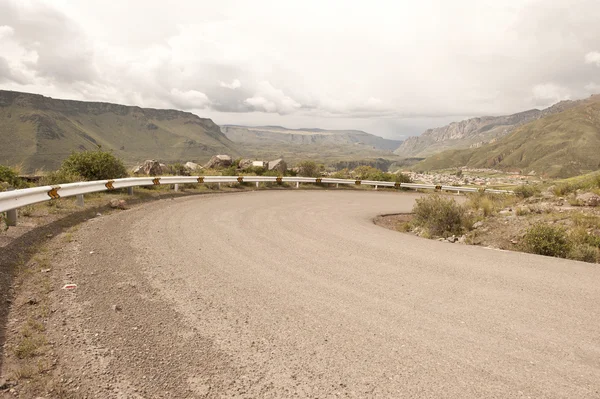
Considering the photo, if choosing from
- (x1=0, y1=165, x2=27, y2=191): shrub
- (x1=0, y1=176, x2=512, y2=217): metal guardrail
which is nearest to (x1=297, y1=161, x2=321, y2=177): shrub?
(x1=0, y1=176, x2=512, y2=217): metal guardrail

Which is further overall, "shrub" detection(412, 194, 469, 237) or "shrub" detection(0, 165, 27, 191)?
"shrub" detection(0, 165, 27, 191)

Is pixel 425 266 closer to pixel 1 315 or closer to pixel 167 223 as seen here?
pixel 1 315

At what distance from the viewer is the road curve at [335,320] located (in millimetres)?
2623

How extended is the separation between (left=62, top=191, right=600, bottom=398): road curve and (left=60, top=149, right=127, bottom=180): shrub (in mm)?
A: 9055

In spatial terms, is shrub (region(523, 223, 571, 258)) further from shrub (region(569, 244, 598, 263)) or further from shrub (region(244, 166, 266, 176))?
shrub (region(244, 166, 266, 176))

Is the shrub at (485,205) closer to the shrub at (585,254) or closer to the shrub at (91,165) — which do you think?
the shrub at (585,254)

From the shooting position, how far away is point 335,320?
3.58 meters

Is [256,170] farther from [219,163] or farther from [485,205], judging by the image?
[485,205]

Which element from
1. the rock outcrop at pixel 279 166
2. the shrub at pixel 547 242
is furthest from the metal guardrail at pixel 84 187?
the shrub at pixel 547 242

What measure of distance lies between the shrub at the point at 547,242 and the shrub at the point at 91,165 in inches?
620

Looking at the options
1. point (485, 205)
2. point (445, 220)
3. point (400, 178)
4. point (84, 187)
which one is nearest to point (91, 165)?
point (84, 187)

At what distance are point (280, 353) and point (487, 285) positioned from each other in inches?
136

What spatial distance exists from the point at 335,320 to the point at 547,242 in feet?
19.3

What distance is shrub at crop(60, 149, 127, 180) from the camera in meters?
14.0
